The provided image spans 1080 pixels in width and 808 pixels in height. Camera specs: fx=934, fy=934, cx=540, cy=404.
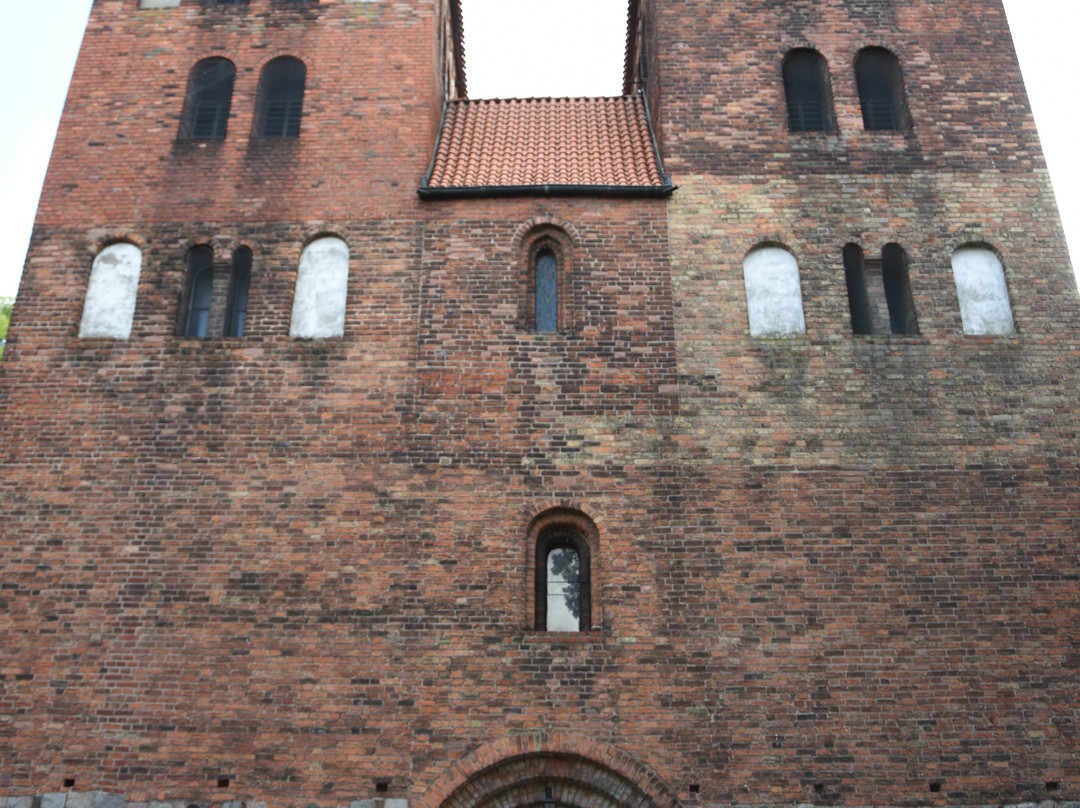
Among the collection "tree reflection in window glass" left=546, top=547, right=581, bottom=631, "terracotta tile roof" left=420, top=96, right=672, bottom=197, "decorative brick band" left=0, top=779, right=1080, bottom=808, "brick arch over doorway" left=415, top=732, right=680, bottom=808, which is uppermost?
"terracotta tile roof" left=420, top=96, right=672, bottom=197

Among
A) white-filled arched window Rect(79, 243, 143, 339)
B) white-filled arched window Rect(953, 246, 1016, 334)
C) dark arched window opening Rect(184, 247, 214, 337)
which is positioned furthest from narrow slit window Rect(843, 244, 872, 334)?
white-filled arched window Rect(79, 243, 143, 339)

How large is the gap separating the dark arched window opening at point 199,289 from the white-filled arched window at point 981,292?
8.87 m

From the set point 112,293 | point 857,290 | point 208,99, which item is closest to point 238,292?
point 112,293

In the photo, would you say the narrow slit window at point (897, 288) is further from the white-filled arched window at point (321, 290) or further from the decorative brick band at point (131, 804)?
the white-filled arched window at point (321, 290)

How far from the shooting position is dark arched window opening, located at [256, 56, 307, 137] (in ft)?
40.1

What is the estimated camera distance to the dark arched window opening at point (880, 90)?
1220 cm

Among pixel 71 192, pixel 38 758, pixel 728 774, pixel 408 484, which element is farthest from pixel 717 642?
pixel 71 192

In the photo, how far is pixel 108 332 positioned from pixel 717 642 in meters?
7.67

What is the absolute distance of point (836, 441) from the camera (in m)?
10.2

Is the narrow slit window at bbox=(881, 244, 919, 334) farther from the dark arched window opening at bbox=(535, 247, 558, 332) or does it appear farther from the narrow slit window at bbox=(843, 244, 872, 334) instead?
the dark arched window opening at bbox=(535, 247, 558, 332)

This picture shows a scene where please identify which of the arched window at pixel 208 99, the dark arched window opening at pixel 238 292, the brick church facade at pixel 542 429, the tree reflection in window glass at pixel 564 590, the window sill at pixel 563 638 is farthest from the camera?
the arched window at pixel 208 99

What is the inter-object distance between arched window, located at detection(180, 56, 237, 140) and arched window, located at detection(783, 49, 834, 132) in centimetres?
737

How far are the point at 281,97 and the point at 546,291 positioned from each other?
4.68 metres

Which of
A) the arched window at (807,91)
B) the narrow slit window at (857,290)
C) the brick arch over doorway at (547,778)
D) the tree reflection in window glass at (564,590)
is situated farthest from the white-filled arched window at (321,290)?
the arched window at (807,91)
